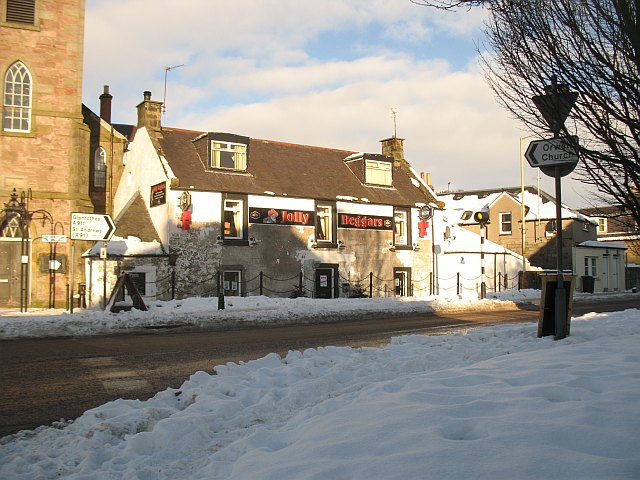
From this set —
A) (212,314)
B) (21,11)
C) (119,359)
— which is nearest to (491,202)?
(212,314)

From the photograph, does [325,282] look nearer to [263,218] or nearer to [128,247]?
[263,218]

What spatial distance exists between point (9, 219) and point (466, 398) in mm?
23033

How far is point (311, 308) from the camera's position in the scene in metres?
21.3

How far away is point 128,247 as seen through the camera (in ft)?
84.8

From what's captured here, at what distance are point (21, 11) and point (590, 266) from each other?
3915cm

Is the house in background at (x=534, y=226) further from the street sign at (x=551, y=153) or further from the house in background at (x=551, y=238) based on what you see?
the street sign at (x=551, y=153)

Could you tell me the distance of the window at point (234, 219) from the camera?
90.9ft

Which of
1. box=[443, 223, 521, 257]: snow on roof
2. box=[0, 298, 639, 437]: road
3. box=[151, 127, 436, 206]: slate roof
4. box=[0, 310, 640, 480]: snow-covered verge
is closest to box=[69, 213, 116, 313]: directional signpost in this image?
box=[0, 298, 639, 437]: road

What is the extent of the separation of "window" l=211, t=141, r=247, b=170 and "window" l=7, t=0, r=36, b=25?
9010 mm

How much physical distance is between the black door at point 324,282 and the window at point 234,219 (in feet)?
15.1

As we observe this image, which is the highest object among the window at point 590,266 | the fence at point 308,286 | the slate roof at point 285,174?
the slate roof at point 285,174

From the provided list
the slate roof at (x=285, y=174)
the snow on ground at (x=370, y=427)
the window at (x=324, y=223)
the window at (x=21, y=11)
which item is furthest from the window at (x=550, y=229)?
the snow on ground at (x=370, y=427)

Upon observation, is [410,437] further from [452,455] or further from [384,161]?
Result: [384,161]

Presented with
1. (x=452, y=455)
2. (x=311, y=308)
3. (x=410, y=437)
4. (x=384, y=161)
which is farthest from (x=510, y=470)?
(x=384, y=161)
